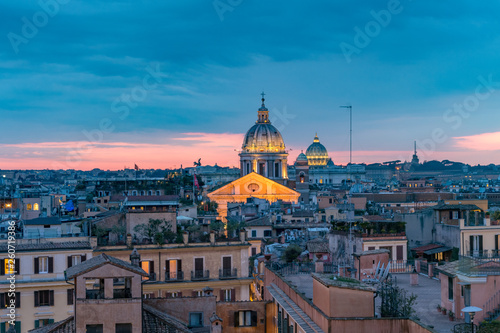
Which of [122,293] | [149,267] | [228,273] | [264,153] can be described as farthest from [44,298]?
[264,153]

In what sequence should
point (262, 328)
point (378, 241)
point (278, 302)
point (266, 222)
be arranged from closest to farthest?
point (278, 302), point (262, 328), point (378, 241), point (266, 222)

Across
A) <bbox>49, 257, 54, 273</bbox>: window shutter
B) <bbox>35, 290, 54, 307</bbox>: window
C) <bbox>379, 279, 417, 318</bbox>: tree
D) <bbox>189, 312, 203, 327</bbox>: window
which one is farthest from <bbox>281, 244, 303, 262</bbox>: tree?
<bbox>379, 279, 417, 318</bbox>: tree

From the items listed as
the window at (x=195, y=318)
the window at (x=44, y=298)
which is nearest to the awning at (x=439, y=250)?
the window at (x=195, y=318)

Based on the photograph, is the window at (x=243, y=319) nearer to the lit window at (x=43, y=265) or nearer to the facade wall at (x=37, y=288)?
the facade wall at (x=37, y=288)

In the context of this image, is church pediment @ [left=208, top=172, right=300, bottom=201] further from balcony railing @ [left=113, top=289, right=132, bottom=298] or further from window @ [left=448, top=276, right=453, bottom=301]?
window @ [left=448, top=276, right=453, bottom=301]

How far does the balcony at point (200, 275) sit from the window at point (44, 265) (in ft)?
15.3

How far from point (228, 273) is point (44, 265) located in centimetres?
616

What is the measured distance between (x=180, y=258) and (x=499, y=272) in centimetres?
1584

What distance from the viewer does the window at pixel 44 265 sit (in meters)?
27.2

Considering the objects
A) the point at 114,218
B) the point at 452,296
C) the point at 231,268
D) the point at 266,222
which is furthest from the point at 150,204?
the point at 452,296

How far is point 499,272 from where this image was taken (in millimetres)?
14227

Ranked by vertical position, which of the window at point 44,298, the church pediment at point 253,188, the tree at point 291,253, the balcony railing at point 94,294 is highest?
the church pediment at point 253,188

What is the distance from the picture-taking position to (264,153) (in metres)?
119

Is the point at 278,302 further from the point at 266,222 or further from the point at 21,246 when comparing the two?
the point at 266,222
